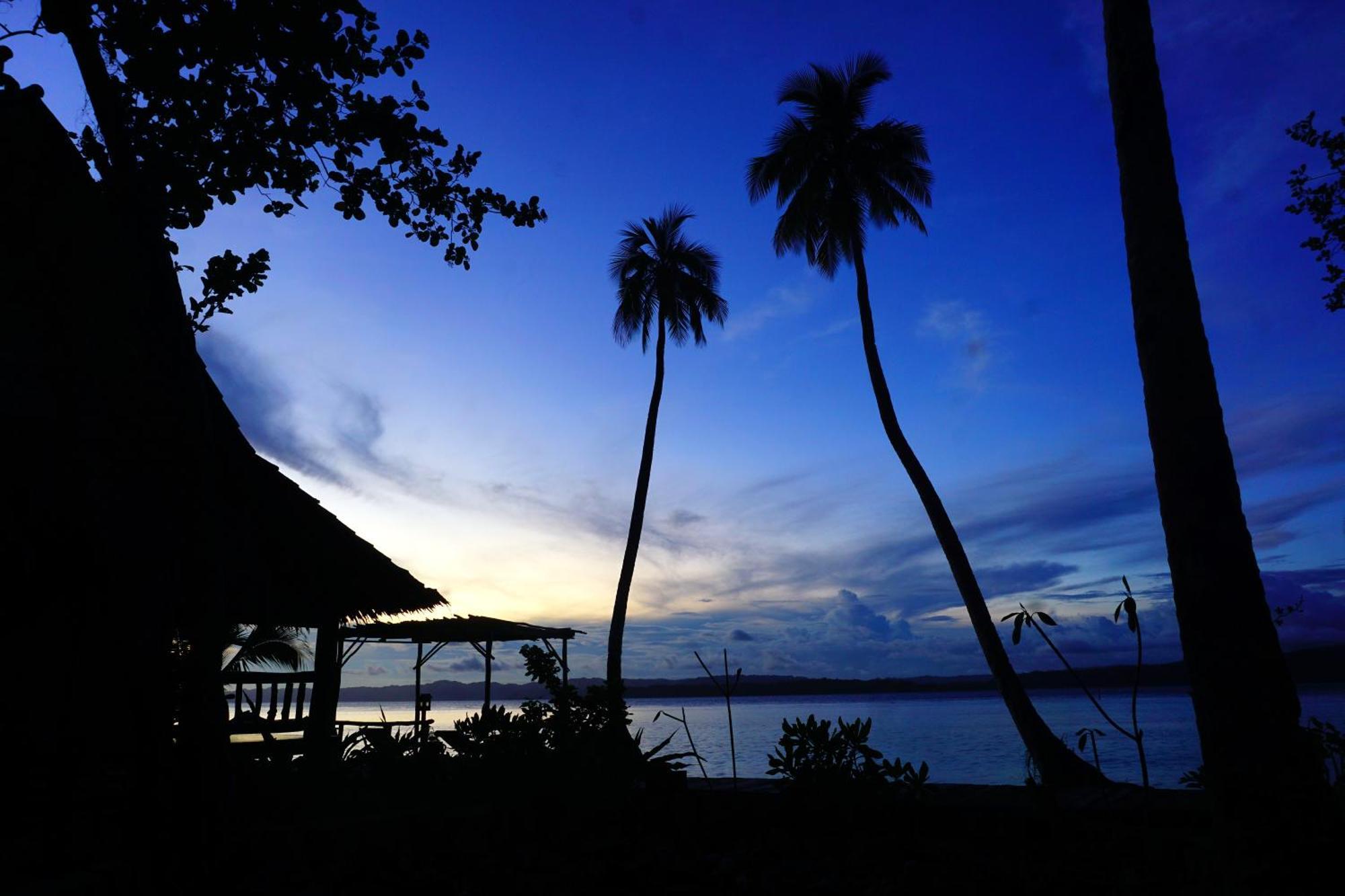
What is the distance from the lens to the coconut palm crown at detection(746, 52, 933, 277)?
16.0 metres

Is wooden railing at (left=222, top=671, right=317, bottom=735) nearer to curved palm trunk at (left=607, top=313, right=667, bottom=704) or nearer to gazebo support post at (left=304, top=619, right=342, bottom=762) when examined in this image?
gazebo support post at (left=304, top=619, right=342, bottom=762)

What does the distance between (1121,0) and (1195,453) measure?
3059 mm

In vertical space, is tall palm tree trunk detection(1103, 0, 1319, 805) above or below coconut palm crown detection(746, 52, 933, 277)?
below

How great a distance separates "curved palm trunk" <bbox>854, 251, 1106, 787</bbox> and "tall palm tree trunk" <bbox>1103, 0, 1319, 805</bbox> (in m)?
6.77

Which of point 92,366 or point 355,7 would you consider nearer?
point 355,7

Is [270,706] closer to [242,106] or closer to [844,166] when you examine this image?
[242,106]

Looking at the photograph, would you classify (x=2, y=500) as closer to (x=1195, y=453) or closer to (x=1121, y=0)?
(x=1195, y=453)

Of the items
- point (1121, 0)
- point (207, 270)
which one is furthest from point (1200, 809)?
point (207, 270)

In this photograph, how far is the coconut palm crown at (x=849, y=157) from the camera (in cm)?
1602

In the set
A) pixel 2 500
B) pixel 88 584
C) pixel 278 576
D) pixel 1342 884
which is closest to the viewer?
pixel 1342 884

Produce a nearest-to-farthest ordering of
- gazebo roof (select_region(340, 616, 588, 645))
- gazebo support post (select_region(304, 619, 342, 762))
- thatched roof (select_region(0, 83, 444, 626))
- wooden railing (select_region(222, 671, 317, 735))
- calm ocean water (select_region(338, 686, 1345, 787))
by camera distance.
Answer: thatched roof (select_region(0, 83, 444, 626)) < gazebo support post (select_region(304, 619, 342, 762)) < wooden railing (select_region(222, 671, 317, 735)) < gazebo roof (select_region(340, 616, 588, 645)) < calm ocean water (select_region(338, 686, 1345, 787))

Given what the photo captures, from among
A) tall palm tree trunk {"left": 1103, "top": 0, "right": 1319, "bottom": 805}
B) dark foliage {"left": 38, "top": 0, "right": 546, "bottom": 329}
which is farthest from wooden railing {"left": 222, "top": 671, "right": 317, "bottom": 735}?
tall palm tree trunk {"left": 1103, "top": 0, "right": 1319, "bottom": 805}

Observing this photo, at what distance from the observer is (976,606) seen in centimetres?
1254

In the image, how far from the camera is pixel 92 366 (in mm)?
6227
